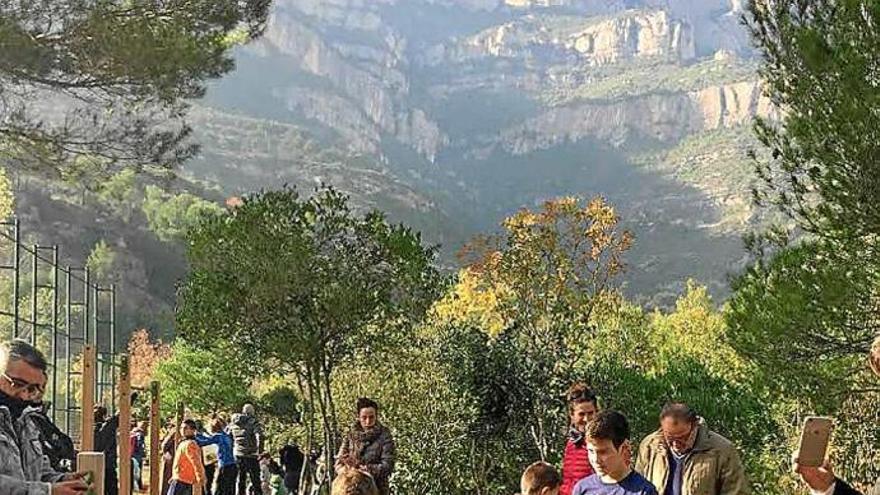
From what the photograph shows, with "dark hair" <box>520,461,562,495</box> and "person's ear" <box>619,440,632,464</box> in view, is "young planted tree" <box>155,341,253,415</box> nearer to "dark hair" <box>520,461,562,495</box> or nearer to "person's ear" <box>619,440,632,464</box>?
"dark hair" <box>520,461,562,495</box>

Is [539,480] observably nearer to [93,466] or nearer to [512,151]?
[93,466]

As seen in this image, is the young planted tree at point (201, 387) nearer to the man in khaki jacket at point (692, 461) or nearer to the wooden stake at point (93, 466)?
the man in khaki jacket at point (692, 461)

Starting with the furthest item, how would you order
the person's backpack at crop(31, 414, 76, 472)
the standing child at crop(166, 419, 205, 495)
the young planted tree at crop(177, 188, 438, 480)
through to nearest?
the young planted tree at crop(177, 188, 438, 480) → the standing child at crop(166, 419, 205, 495) → the person's backpack at crop(31, 414, 76, 472)

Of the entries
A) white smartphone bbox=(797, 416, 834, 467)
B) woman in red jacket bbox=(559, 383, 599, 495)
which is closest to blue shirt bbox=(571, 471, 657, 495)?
white smartphone bbox=(797, 416, 834, 467)

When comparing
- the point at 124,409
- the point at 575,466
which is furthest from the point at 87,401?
the point at 575,466

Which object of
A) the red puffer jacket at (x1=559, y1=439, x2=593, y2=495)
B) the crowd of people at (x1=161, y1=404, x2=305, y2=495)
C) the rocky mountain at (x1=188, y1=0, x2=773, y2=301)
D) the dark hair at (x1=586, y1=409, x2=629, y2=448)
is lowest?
the crowd of people at (x1=161, y1=404, x2=305, y2=495)

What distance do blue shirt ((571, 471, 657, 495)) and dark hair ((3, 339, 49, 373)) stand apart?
7.42 ft

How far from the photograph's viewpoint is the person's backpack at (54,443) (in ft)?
17.3

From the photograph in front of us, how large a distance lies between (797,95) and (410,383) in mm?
8950

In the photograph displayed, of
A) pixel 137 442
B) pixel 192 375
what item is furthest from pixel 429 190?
pixel 137 442

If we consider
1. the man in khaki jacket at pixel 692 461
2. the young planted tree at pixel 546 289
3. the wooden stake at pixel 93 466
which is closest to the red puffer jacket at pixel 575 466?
the man in khaki jacket at pixel 692 461

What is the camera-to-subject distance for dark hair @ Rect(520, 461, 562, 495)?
5098 mm

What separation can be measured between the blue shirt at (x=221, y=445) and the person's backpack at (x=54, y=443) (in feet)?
26.0

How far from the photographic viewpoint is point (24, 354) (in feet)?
14.5
